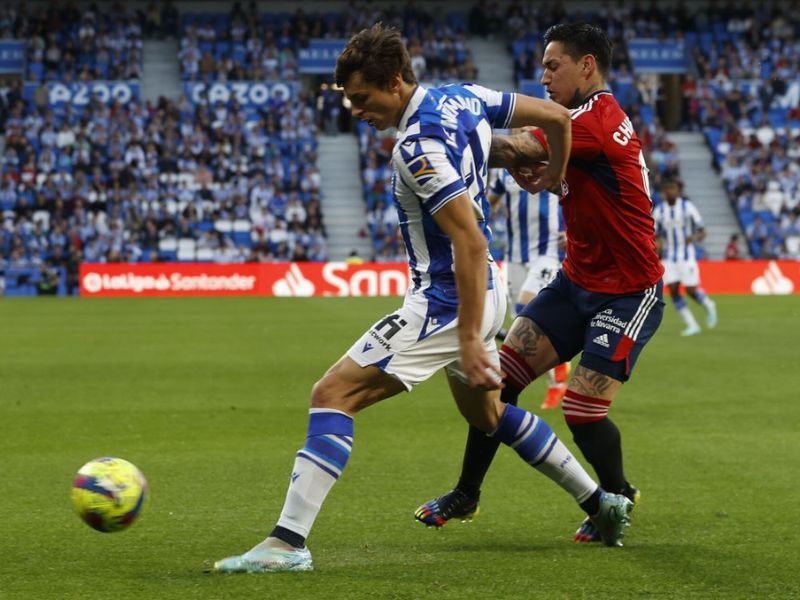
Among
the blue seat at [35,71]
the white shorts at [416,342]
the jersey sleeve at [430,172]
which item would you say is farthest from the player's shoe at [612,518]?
the blue seat at [35,71]

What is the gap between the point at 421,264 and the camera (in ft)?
17.0

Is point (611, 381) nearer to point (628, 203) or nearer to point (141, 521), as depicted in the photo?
point (628, 203)

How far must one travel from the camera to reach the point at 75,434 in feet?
30.9

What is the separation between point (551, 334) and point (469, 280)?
145 centimetres

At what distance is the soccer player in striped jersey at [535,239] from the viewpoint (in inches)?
438

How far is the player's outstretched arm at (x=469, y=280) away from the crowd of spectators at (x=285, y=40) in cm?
3649

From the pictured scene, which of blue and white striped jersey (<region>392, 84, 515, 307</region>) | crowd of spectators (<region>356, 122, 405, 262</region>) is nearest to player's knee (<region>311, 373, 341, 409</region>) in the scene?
blue and white striped jersey (<region>392, 84, 515, 307</region>)

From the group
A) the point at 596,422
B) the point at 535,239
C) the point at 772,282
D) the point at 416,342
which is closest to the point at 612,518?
the point at 596,422

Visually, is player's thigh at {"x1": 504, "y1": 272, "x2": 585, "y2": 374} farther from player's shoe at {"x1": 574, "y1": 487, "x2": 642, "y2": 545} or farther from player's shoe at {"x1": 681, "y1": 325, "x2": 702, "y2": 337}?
player's shoe at {"x1": 681, "y1": 325, "x2": 702, "y2": 337}

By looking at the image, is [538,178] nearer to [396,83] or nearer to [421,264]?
[421,264]

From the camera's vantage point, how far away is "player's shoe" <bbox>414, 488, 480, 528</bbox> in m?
6.04

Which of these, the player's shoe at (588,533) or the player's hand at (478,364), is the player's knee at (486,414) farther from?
the player's hand at (478,364)

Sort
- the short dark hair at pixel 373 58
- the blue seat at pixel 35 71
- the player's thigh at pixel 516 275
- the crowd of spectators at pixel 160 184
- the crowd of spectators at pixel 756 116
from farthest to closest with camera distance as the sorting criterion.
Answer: the blue seat at pixel 35 71 → the crowd of spectators at pixel 756 116 → the crowd of spectators at pixel 160 184 → the player's thigh at pixel 516 275 → the short dark hair at pixel 373 58

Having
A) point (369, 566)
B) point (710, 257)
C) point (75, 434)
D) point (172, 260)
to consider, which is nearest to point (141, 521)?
point (369, 566)
